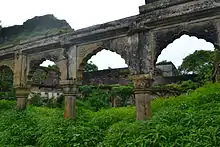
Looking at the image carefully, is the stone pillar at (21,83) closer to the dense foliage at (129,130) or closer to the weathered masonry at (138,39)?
the weathered masonry at (138,39)

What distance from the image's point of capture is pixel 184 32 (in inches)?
248

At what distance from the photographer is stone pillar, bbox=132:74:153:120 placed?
6.44 m

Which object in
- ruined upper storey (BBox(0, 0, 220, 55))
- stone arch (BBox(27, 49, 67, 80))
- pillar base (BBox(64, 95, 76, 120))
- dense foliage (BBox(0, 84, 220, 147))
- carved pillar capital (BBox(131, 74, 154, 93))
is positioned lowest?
dense foliage (BBox(0, 84, 220, 147))

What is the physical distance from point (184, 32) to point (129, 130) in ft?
9.21

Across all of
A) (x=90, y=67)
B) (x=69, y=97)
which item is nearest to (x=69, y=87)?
(x=69, y=97)

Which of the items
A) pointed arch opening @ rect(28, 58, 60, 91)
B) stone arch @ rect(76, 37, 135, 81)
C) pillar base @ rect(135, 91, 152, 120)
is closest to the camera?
pillar base @ rect(135, 91, 152, 120)

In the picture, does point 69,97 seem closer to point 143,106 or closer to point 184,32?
point 143,106

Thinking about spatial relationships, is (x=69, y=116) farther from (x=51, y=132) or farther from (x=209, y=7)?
(x=209, y=7)

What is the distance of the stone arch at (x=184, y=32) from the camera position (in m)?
5.89

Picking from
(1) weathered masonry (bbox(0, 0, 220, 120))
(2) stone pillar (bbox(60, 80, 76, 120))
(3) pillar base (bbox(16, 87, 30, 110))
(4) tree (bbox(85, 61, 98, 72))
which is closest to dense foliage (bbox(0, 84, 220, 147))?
(2) stone pillar (bbox(60, 80, 76, 120))

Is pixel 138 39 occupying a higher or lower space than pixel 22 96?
higher

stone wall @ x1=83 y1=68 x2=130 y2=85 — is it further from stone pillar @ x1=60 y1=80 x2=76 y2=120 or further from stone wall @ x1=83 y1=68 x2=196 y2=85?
stone pillar @ x1=60 y1=80 x2=76 y2=120

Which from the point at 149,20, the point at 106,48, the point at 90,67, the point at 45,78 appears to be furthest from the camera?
the point at 90,67

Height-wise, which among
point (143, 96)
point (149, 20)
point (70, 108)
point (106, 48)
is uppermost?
point (149, 20)
